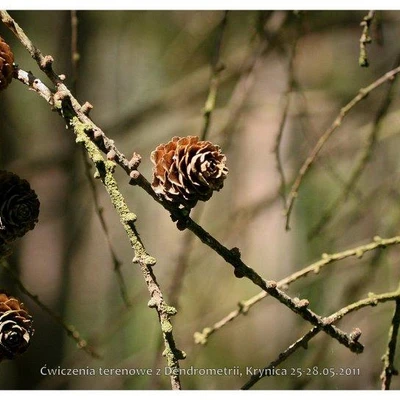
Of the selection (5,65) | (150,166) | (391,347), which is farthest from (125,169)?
(150,166)

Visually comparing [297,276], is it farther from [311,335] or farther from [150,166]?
[150,166]

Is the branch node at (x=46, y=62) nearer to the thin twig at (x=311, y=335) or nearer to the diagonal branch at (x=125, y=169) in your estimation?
the diagonal branch at (x=125, y=169)

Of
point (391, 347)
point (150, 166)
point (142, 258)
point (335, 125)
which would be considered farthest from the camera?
point (150, 166)

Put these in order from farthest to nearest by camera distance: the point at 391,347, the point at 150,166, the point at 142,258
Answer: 1. the point at 150,166
2. the point at 391,347
3. the point at 142,258

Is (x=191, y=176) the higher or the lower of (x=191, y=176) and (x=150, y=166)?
the lower

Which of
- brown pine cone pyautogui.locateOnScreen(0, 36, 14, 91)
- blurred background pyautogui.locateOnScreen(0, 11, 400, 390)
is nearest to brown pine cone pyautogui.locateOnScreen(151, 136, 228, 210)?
brown pine cone pyautogui.locateOnScreen(0, 36, 14, 91)

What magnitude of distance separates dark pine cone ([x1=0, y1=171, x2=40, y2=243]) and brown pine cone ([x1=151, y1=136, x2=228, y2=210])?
94 mm

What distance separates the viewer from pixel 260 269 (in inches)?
55.9

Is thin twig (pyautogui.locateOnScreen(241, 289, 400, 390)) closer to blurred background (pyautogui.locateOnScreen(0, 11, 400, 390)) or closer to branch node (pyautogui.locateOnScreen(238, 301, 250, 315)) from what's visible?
branch node (pyautogui.locateOnScreen(238, 301, 250, 315))

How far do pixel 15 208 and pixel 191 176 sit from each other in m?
0.13

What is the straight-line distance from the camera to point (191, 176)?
1.42 feet

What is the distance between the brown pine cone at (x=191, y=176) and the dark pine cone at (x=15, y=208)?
9 centimetres

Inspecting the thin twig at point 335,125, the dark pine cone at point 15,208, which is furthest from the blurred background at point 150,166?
the dark pine cone at point 15,208
